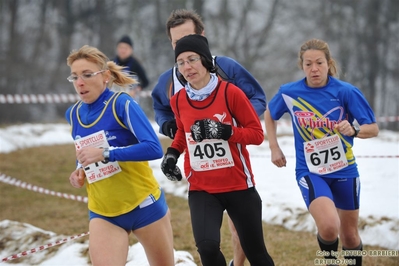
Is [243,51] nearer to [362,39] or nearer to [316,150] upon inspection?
[362,39]

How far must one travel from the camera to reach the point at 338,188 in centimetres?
480

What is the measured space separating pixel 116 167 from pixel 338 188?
183 cm

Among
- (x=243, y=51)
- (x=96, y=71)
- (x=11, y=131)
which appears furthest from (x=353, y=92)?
(x=243, y=51)

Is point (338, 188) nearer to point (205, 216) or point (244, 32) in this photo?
point (205, 216)

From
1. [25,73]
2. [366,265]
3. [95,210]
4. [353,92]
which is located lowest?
[366,265]

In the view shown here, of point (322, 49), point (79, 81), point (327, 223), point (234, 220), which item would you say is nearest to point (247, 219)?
point (234, 220)

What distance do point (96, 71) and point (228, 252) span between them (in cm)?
293

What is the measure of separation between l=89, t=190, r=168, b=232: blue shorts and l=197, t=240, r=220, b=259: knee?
34 cm

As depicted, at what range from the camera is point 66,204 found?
9695 mm

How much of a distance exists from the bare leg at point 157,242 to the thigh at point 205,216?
0.19 meters

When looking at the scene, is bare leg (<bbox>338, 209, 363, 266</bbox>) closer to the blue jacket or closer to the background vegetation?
the blue jacket

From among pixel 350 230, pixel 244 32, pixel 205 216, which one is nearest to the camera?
pixel 205 216

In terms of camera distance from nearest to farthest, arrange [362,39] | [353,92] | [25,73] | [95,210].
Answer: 1. [95,210]
2. [353,92]
3. [25,73]
4. [362,39]

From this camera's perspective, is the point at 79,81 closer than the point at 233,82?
Yes
